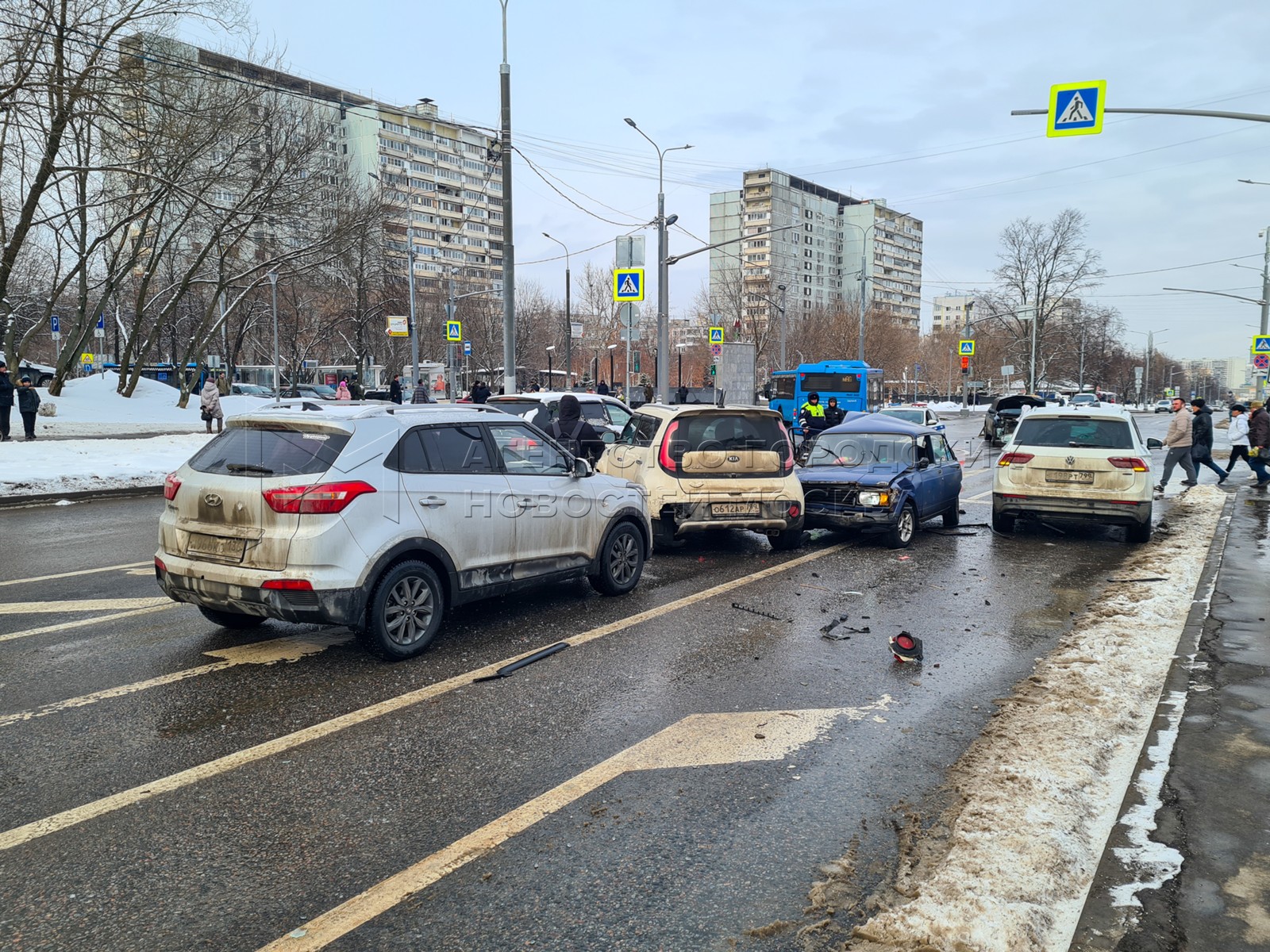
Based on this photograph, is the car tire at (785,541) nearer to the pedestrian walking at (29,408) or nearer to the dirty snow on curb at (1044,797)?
the dirty snow on curb at (1044,797)

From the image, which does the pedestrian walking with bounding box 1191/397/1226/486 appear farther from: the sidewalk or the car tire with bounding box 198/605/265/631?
the car tire with bounding box 198/605/265/631

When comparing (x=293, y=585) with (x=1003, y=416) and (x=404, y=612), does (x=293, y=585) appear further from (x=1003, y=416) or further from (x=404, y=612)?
(x=1003, y=416)

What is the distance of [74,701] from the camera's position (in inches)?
198

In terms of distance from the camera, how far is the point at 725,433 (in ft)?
32.7

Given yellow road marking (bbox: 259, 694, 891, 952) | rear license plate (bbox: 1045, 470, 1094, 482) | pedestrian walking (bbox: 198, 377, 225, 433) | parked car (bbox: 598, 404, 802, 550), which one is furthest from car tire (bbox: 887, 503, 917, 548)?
pedestrian walking (bbox: 198, 377, 225, 433)

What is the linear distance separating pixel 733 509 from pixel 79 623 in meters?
6.16

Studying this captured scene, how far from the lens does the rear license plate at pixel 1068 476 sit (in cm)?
1109

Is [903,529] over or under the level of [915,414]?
under

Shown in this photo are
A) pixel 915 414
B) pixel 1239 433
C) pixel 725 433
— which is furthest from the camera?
pixel 915 414

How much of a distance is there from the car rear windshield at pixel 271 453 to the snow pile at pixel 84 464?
1089 centimetres

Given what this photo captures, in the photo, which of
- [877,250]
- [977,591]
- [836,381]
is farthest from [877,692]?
[877,250]

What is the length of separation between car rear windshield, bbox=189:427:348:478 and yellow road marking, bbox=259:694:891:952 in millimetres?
2676

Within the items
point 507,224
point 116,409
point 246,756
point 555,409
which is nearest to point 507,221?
point 507,224

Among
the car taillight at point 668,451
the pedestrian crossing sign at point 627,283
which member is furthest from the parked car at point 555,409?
the pedestrian crossing sign at point 627,283
